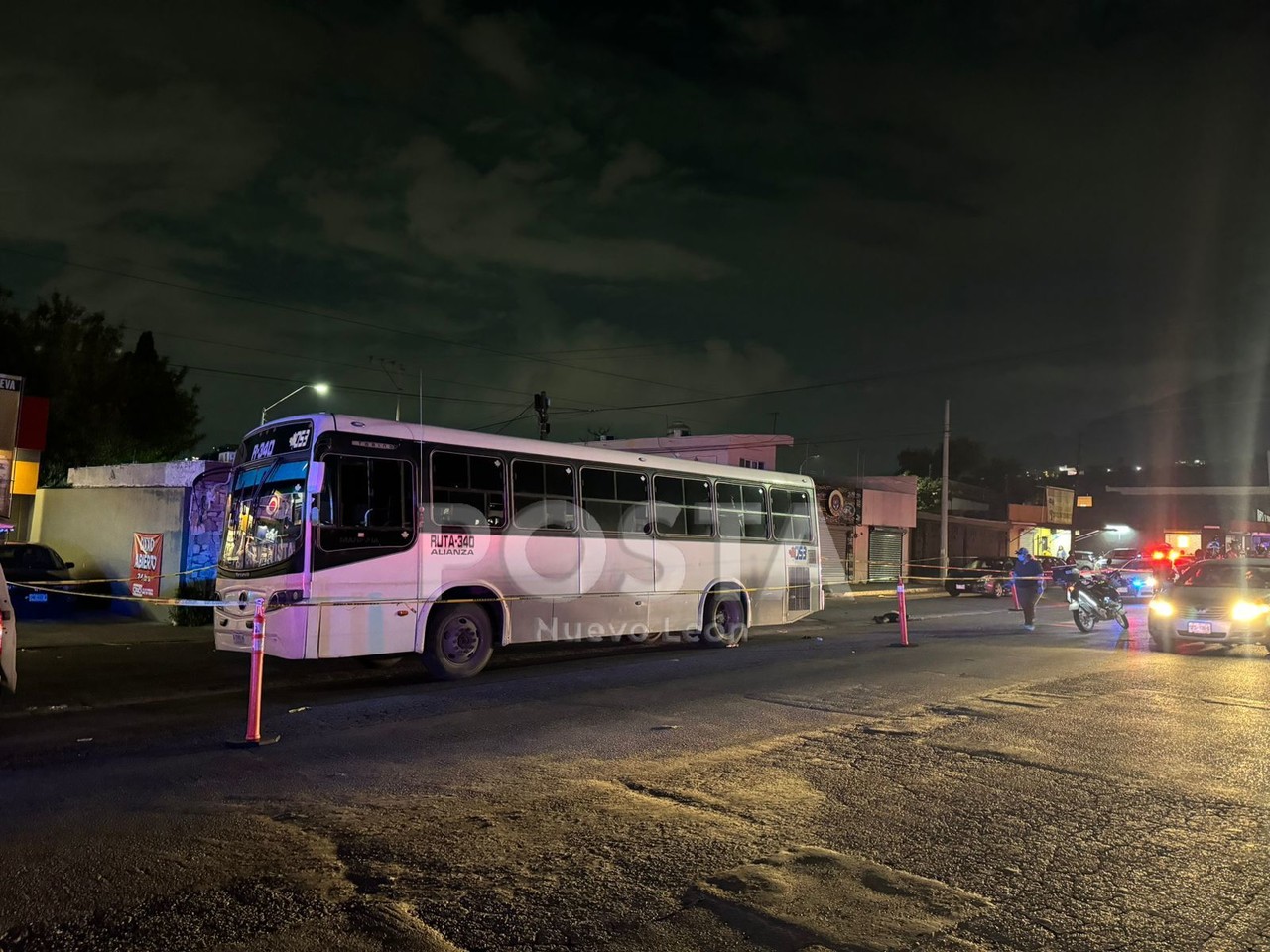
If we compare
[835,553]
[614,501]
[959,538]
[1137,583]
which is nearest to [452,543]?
[614,501]

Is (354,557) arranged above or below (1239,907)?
above

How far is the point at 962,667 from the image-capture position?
12.9 m

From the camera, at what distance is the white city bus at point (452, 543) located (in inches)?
432

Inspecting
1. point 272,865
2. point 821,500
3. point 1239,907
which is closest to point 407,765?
point 272,865

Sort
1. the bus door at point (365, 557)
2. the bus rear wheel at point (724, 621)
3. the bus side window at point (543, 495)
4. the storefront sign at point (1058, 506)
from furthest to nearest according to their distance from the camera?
1. the storefront sign at point (1058, 506)
2. the bus rear wheel at point (724, 621)
3. the bus side window at point (543, 495)
4. the bus door at point (365, 557)

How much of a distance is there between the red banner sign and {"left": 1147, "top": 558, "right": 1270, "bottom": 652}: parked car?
18.1 m

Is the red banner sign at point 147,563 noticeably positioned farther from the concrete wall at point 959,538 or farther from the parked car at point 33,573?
the concrete wall at point 959,538

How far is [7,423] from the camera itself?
19734 millimetres

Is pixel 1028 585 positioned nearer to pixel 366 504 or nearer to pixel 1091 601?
pixel 1091 601

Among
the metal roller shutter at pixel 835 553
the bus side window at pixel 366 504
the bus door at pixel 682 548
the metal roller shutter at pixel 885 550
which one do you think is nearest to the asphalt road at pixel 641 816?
the bus side window at pixel 366 504

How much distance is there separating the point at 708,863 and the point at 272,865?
7.43 feet

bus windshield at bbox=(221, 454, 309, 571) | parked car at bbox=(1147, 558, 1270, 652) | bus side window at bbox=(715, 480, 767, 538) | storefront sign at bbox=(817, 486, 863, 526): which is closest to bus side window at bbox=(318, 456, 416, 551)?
bus windshield at bbox=(221, 454, 309, 571)

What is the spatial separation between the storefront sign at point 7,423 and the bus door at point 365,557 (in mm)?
12558

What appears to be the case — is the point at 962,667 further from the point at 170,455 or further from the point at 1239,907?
the point at 170,455
